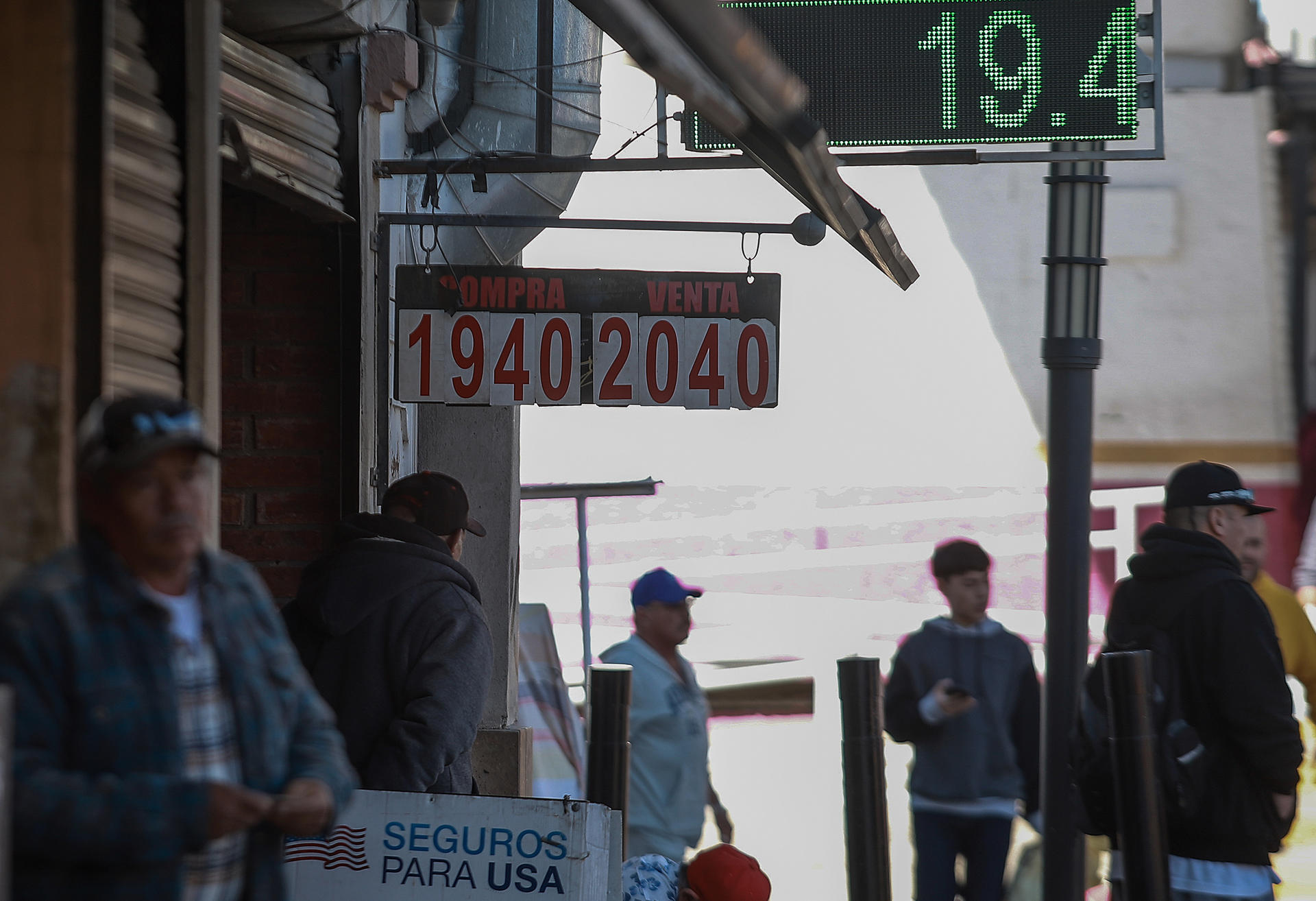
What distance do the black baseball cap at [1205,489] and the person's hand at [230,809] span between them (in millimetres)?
3175

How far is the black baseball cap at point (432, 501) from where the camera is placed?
418 cm

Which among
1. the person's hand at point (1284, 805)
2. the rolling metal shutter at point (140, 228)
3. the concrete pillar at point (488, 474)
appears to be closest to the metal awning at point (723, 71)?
the rolling metal shutter at point (140, 228)

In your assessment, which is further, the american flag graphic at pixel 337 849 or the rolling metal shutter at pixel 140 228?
the american flag graphic at pixel 337 849

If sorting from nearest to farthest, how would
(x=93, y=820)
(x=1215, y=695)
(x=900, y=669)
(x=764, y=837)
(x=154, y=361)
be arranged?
(x=93, y=820), (x=154, y=361), (x=1215, y=695), (x=900, y=669), (x=764, y=837)

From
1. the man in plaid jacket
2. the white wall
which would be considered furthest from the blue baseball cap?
the white wall

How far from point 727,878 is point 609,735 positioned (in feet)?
5.20

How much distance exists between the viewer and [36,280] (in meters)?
2.56

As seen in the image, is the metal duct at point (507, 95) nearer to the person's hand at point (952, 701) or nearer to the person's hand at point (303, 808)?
the person's hand at point (952, 701)

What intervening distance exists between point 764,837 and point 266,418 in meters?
5.99

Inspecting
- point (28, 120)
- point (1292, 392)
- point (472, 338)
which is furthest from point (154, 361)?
point (1292, 392)

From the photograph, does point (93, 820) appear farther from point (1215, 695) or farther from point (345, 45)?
point (345, 45)

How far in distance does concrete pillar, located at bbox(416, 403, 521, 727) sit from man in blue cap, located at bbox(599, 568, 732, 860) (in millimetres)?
1043

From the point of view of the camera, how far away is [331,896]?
10.9ft

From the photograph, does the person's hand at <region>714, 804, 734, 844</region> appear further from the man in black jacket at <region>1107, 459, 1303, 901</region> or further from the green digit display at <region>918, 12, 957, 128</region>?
the green digit display at <region>918, 12, 957, 128</region>
